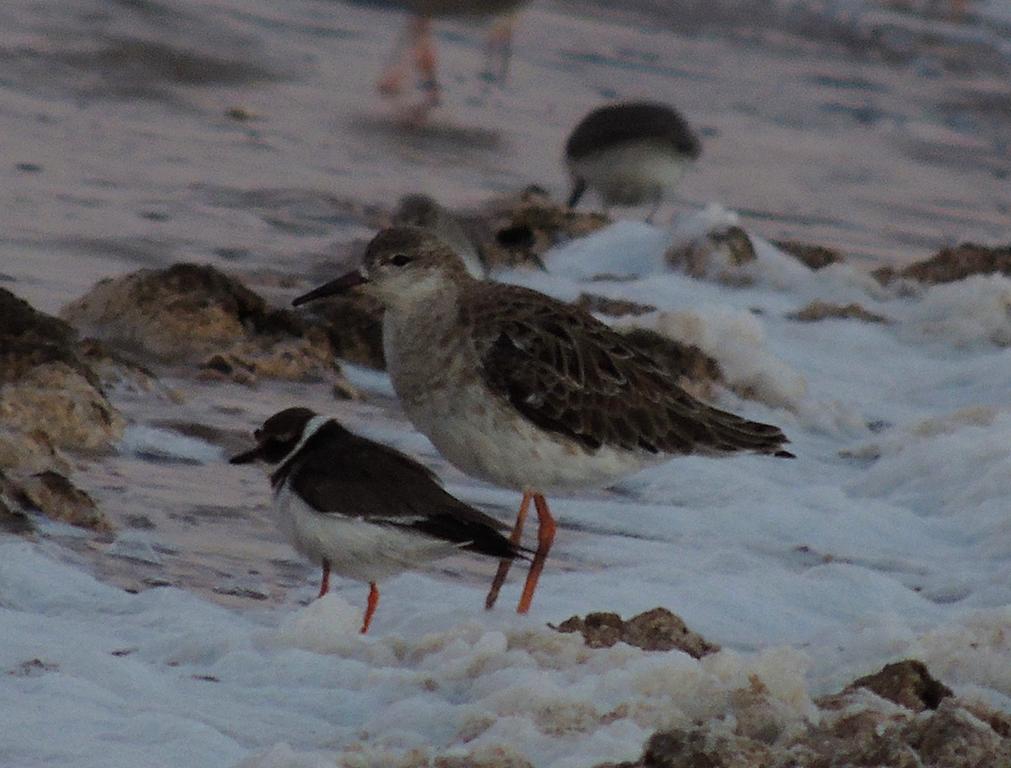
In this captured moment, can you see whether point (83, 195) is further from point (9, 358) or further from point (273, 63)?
point (273, 63)

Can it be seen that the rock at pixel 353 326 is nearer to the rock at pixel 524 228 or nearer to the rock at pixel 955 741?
the rock at pixel 524 228

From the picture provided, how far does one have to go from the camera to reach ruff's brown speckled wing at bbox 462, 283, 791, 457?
6.51m

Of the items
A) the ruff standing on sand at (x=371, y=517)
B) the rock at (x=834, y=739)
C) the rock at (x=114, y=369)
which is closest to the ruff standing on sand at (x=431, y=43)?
the rock at (x=114, y=369)

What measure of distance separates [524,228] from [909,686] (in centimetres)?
788

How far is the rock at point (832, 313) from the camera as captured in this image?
11.1 m

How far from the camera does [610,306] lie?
35.0 feet

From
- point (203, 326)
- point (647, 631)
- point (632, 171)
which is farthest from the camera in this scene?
point (632, 171)

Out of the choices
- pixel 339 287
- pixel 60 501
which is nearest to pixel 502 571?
pixel 339 287

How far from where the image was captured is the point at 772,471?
8.45 meters

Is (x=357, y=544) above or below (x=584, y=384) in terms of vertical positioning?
below

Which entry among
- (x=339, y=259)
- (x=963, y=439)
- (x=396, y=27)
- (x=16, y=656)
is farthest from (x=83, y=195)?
(x=396, y=27)

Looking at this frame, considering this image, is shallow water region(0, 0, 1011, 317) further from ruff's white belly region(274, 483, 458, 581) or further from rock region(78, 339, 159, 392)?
ruff's white belly region(274, 483, 458, 581)

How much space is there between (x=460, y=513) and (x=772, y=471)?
2.72 metres

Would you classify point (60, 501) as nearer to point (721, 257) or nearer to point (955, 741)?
point (955, 741)
